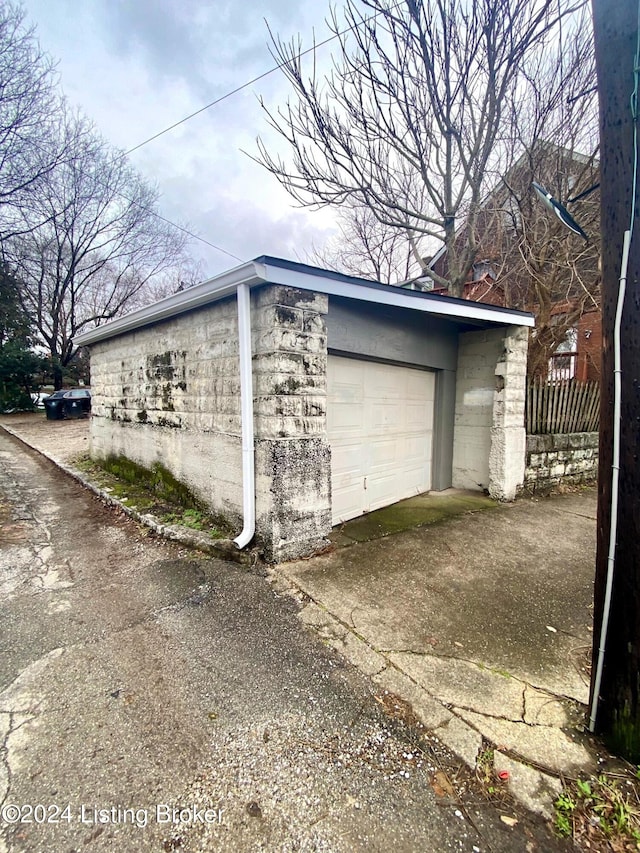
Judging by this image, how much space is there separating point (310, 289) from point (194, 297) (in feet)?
4.40

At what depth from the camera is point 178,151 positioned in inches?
353

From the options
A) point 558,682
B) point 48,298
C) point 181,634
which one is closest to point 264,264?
point 181,634

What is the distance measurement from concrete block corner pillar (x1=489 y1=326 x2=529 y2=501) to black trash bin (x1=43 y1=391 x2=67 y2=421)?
58.2ft

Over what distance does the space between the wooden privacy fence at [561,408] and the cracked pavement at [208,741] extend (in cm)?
496

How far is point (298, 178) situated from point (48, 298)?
19979 mm

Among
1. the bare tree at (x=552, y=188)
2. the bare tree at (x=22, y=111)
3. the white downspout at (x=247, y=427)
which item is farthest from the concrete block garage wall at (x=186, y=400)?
the bare tree at (x=22, y=111)

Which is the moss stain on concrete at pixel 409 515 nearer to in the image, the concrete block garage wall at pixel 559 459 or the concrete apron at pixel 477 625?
the concrete apron at pixel 477 625

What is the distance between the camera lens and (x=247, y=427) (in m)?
3.58

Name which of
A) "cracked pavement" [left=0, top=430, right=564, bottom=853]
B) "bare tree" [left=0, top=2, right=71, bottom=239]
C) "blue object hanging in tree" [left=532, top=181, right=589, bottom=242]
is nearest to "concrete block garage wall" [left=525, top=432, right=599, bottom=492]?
"blue object hanging in tree" [left=532, top=181, right=589, bottom=242]

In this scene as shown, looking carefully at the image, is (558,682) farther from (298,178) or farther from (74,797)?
(298,178)

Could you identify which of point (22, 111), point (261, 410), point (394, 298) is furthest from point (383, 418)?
point (22, 111)

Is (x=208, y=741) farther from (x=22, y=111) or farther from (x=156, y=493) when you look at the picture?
(x=22, y=111)

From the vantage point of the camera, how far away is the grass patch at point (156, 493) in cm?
439

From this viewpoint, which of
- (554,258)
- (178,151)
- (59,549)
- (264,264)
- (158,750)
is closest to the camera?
(158,750)
